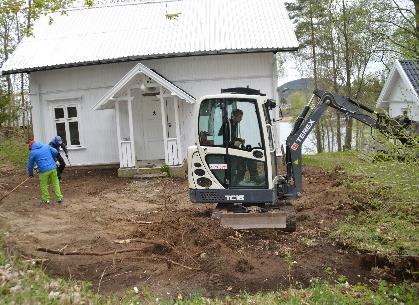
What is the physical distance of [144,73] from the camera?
53.1ft

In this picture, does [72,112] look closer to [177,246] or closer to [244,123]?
[244,123]

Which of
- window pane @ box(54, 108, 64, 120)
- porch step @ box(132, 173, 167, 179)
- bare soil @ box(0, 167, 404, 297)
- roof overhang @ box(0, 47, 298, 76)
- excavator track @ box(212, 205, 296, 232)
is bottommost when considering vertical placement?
bare soil @ box(0, 167, 404, 297)

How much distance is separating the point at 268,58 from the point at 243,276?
39.3ft

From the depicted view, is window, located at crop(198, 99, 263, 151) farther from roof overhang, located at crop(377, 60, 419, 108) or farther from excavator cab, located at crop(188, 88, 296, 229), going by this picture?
roof overhang, located at crop(377, 60, 419, 108)

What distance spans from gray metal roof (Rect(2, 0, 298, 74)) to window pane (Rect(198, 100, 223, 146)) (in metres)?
8.27

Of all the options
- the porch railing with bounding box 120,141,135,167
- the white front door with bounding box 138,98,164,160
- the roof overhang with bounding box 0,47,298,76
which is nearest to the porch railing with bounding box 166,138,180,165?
the porch railing with bounding box 120,141,135,167

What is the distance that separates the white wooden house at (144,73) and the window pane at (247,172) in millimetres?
7511

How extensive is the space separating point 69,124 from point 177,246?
40.0 feet

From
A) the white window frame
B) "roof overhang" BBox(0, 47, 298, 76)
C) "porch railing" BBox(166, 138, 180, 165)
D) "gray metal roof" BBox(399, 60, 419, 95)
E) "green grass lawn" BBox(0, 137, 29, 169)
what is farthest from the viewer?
"gray metal roof" BBox(399, 60, 419, 95)

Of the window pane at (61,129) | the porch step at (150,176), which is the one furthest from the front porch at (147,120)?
the window pane at (61,129)

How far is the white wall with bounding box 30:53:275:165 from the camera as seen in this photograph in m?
17.7

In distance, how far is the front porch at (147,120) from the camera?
53.6 ft

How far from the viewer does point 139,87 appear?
16.8m

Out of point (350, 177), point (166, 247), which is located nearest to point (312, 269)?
point (166, 247)
